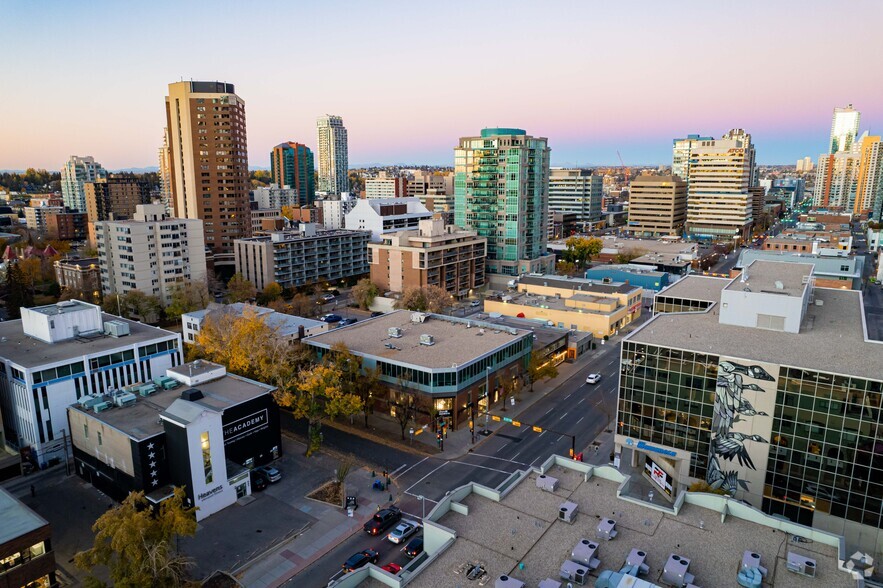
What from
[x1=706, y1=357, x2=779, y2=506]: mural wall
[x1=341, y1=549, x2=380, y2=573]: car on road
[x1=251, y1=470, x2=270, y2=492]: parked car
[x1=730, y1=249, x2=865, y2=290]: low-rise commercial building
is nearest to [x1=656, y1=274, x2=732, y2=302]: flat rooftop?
[x1=730, y1=249, x2=865, y2=290]: low-rise commercial building

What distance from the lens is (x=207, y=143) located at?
146m

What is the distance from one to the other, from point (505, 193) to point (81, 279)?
320 feet

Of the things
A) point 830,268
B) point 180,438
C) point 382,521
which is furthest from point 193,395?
point 830,268

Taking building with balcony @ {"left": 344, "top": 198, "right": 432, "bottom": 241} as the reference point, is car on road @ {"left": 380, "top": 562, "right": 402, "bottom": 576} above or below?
below

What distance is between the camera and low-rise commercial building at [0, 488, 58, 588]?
115 ft

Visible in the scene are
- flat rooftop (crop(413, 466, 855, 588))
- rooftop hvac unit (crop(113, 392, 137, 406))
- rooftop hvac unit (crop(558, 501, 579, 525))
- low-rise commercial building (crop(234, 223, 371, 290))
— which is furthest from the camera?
low-rise commercial building (crop(234, 223, 371, 290))

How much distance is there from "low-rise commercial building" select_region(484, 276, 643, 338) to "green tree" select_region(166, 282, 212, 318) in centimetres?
5513

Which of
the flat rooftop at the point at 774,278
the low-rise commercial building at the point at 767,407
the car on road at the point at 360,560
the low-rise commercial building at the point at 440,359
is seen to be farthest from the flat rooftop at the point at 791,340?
the car on road at the point at 360,560

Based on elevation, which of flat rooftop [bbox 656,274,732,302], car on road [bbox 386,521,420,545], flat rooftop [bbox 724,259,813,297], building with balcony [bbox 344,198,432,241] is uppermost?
building with balcony [bbox 344,198,432,241]

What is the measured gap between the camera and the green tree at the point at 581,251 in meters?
167

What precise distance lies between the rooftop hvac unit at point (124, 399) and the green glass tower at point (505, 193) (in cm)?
9939

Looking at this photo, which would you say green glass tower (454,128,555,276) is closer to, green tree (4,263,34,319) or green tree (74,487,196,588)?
green tree (4,263,34,319)

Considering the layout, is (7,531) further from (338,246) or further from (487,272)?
(487,272)

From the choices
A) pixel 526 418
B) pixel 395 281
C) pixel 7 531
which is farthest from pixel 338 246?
pixel 7 531
